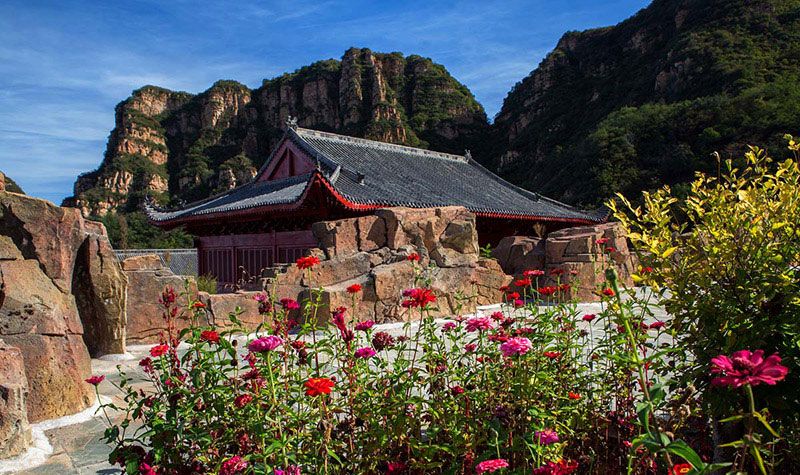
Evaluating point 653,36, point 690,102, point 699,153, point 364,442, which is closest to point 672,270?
point 364,442

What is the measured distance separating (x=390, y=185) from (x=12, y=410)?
1208 cm

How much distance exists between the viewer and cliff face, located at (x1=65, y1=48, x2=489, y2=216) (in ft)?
180

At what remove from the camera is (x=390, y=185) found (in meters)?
14.8

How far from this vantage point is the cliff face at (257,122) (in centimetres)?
5484

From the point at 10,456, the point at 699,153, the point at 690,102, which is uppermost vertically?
the point at 690,102

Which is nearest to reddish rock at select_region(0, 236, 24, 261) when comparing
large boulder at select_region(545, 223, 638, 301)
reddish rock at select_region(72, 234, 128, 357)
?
reddish rock at select_region(72, 234, 128, 357)

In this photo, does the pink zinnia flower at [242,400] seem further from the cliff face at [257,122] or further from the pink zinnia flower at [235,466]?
the cliff face at [257,122]

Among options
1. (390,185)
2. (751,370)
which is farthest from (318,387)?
(390,185)

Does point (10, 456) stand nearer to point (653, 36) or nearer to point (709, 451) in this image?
point (709, 451)

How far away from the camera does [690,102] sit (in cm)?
3055

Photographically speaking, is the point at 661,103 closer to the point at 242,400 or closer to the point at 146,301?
the point at 146,301

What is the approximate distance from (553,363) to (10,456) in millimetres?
3115

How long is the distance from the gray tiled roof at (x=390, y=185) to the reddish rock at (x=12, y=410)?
8728 mm

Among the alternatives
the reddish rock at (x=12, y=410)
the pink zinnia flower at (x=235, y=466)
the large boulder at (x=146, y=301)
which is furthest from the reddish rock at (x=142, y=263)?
the pink zinnia flower at (x=235, y=466)
